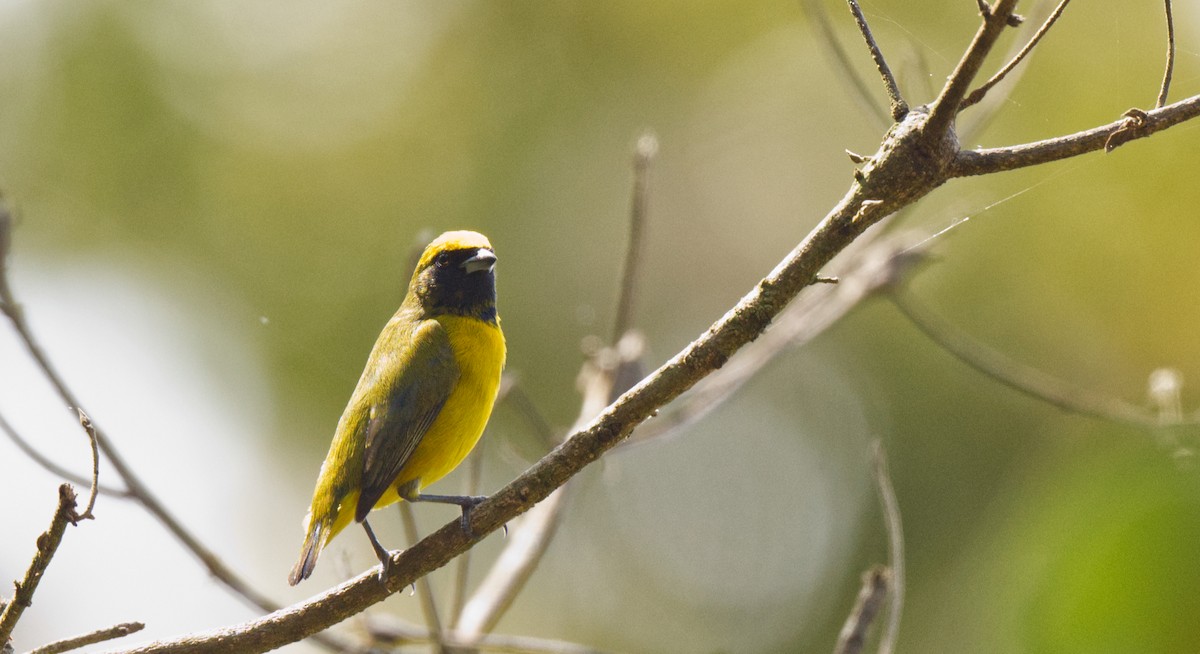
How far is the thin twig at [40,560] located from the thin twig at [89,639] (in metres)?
0.08

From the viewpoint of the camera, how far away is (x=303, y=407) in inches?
436

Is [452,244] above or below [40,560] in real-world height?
above

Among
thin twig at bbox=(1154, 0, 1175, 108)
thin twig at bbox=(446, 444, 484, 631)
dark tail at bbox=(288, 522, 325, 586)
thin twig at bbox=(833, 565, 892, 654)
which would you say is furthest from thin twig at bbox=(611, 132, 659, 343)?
thin twig at bbox=(1154, 0, 1175, 108)

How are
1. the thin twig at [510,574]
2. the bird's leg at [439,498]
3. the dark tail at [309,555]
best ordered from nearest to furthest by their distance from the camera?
the bird's leg at [439,498] < the dark tail at [309,555] < the thin twig at [510,574]

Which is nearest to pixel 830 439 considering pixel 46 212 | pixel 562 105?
pixel 562 105

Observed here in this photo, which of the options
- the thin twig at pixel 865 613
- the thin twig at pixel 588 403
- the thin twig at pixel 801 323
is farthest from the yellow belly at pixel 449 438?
the thin twig at pixel 865 613

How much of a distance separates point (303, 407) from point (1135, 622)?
29.1 feet

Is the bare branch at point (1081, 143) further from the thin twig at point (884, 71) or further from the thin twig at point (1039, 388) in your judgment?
the thin twig at point (1039, 388)

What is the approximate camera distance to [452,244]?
5.02 meters

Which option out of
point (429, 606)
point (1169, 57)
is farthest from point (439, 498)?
point (1169, 57)

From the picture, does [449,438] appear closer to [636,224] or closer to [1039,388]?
[636,224]

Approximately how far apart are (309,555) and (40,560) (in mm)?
1628

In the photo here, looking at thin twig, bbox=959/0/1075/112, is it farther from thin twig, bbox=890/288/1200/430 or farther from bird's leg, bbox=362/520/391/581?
thin twig, bbox=890/288/1200/430

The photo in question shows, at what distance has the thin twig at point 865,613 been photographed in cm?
329
